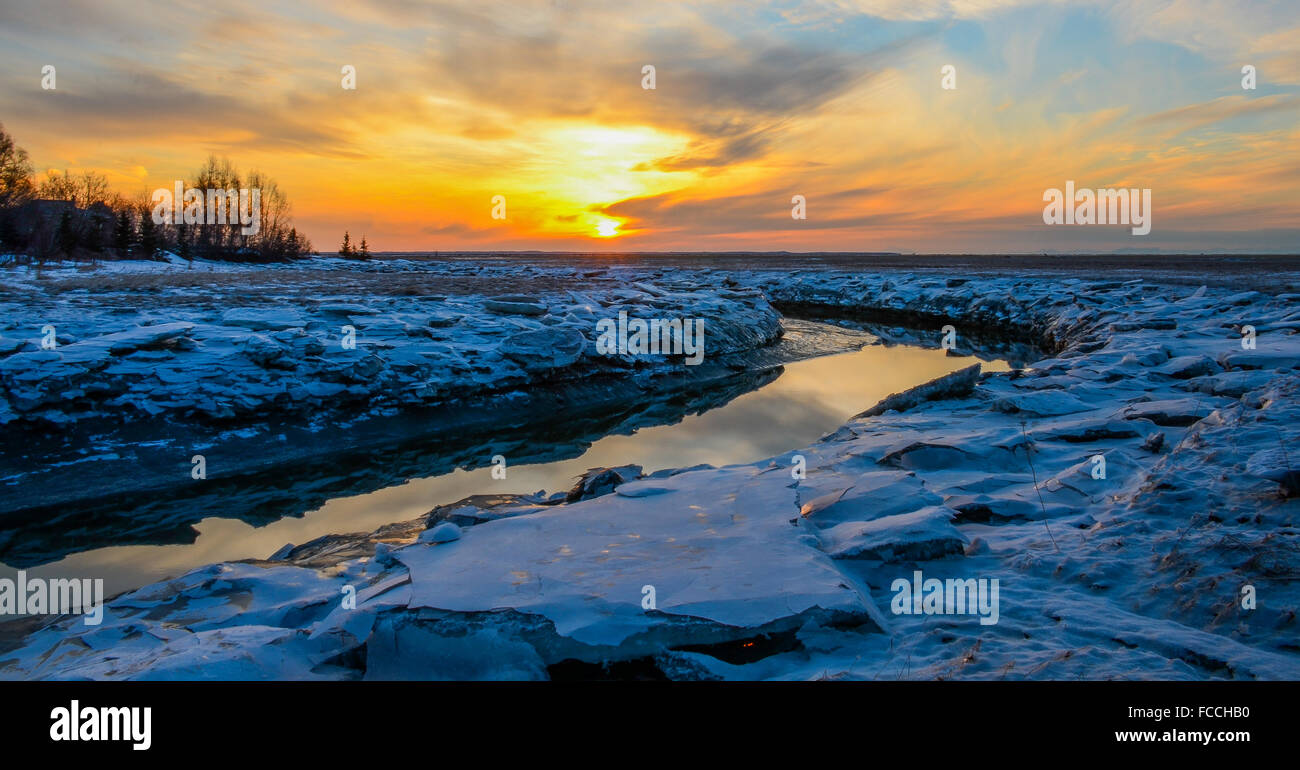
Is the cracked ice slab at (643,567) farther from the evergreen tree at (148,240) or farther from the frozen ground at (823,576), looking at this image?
the evergreen tree at (148,240)

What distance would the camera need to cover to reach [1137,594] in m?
3.42

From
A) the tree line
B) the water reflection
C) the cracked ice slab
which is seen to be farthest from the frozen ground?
the tree line

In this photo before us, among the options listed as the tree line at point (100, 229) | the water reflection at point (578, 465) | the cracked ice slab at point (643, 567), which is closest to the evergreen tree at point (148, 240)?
the tree line at point (100, 229)

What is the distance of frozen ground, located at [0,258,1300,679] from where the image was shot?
301 cm

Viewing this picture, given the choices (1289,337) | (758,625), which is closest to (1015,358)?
(1289,337)

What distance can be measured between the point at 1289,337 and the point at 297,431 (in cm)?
1745

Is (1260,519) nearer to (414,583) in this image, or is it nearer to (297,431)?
(414,583)

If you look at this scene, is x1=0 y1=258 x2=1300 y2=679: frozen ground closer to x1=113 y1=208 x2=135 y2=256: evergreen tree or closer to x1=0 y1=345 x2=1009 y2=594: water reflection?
x1=0 y1=345 x2=1009 y2=594: water reflection

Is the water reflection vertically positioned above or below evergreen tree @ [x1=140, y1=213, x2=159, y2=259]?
below

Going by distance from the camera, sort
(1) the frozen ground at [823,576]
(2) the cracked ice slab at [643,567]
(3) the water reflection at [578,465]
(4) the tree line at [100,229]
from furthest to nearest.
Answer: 1. (4) the tree line at [100,229]
2. (3) the water reflection at [578,465]
3. (2) the cracked ice slab at [643,567]
4. (1) the frozen ground at [823,576]

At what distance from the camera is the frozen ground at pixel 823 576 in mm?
3008

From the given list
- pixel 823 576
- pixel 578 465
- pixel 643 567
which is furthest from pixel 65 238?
pixel 823 576

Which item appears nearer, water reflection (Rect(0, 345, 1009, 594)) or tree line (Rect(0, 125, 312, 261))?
water reflection (Rect(0, 345, 1009, 594))

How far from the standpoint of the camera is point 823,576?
3607 mm
